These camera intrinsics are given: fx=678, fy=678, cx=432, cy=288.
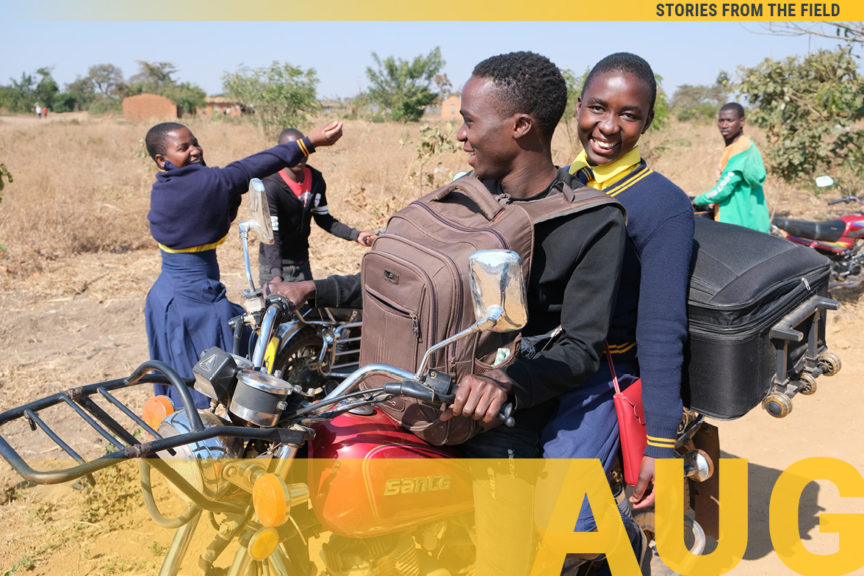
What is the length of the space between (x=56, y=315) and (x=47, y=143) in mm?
17676

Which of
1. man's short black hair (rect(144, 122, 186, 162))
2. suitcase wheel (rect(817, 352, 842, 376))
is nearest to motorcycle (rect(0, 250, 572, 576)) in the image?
suitcase wheel (rect(817, 352, 842, 376))

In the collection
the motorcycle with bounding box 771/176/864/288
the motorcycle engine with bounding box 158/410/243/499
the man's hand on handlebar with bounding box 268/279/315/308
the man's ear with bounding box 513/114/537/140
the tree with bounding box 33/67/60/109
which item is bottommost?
the motorcycle with bounding box 771/176/864/288

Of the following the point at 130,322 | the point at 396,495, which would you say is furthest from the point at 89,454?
the point at 396,495

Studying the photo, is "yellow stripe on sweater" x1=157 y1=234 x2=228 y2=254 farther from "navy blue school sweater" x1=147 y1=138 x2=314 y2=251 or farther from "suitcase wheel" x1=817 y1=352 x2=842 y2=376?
"suitcase wheel" x1=817 y1=352 x2=842 y2=376

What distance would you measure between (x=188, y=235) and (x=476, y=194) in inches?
103

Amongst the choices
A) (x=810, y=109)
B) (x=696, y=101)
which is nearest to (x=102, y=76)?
(x=696, y=101)

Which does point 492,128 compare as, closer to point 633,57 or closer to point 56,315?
point 633,57

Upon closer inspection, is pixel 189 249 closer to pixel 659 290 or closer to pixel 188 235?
pixel 188 235

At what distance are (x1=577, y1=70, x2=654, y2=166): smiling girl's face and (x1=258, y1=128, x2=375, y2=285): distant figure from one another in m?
2.90

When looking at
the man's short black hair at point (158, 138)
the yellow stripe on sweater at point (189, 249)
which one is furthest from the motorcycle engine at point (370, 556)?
the man's short black hair at point (158, 138)

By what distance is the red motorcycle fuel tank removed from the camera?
6.01ft

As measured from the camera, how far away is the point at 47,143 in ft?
69.4

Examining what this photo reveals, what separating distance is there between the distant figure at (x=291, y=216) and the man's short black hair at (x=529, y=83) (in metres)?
3.11

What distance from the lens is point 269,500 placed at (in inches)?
61.9
